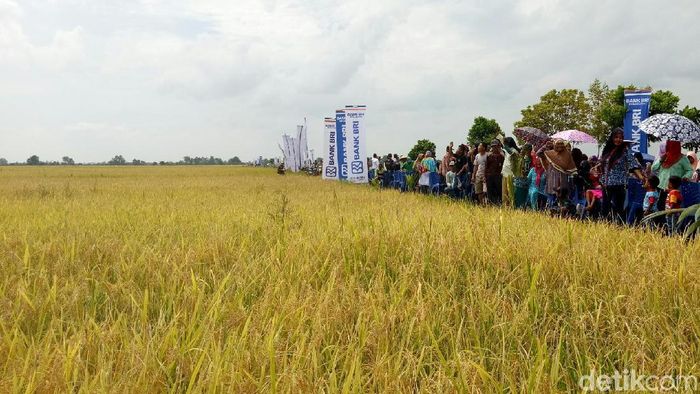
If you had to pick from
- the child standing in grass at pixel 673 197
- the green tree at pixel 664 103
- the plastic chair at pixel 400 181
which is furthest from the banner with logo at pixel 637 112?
the green tree at pixel 664 103

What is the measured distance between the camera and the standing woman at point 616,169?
20.5ft

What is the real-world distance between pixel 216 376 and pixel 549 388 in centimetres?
118

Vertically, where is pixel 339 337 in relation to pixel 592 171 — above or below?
below

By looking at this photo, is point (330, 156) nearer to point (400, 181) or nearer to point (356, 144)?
point (356, 144)

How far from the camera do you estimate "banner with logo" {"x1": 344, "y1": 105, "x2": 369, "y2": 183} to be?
63.7 ft

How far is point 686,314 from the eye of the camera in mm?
2371

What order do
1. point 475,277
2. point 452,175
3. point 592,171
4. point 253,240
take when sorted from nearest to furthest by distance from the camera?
point 475,277
point 253,240
point 592,171
point 452,175

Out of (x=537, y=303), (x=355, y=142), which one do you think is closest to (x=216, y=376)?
(x=537, y=303)

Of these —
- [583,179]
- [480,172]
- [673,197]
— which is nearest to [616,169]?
[583,179]

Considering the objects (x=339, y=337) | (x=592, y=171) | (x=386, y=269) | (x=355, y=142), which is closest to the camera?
(x=339, y=337)

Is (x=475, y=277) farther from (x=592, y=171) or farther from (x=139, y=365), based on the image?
(x=592, y=171)

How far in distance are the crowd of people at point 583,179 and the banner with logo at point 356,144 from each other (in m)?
8.43

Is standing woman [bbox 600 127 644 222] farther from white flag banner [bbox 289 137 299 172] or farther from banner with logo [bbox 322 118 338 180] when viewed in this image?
white flag banner [bbox 289 137 299 172]

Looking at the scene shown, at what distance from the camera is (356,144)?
19484 millimetres
